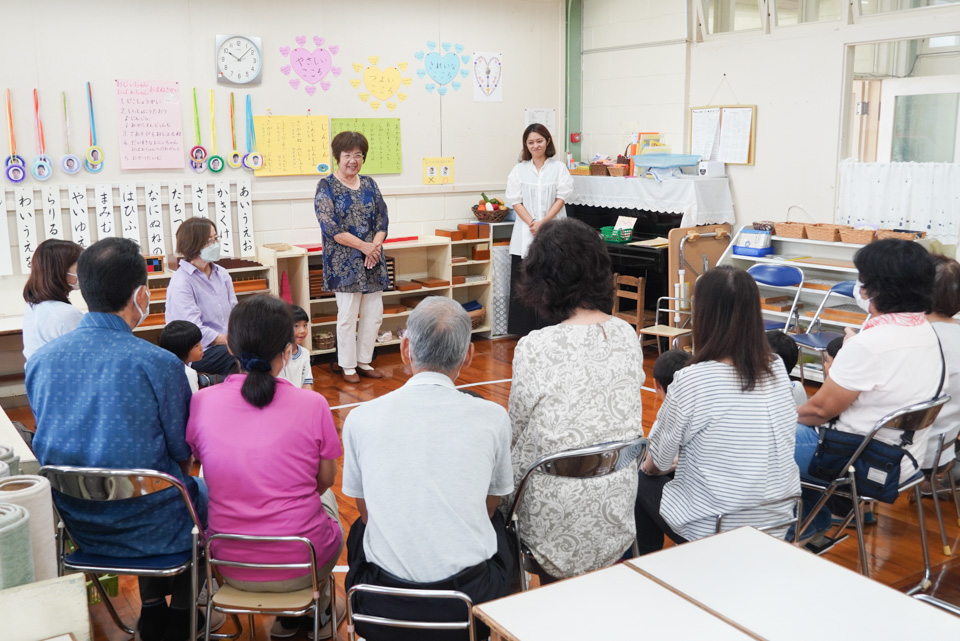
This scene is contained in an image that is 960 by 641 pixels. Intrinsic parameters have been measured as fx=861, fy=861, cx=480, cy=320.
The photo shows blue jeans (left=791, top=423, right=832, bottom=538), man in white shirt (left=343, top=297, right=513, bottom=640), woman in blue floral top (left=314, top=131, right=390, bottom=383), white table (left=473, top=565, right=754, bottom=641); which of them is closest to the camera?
white table (left=473, top=565, right=754, bottom=641)

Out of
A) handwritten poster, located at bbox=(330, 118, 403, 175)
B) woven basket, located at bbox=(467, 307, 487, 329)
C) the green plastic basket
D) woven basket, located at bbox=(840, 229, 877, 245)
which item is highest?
handwritten poster, located at bbox=(330, 118, 403, 175)

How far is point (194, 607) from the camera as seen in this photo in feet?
7.73

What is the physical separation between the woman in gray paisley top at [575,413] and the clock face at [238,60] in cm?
421

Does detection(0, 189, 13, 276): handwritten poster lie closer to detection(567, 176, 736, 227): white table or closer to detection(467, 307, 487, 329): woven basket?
detection(467, 307, 487, 329): woven basket

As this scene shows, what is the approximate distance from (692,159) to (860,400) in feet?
12.9

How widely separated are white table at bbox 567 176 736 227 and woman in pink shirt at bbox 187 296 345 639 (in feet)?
14.6

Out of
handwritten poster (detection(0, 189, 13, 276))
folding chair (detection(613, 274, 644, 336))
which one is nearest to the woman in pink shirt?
handwritten poster (detection(0, 189, 13, 276))

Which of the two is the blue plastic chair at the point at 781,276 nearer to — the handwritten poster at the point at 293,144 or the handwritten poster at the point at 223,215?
the handwritten poster at the point at 293,144

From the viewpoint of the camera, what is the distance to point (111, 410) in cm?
233

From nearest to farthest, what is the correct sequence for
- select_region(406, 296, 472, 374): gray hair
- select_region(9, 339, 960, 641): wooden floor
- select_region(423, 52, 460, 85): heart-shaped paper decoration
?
1. select_region(406, 296, 472, 374): gray hair
2. select_region(9, 339, 960, 641): wooden floor
3. select_region(423, 52, 460, 85): heart-shaped paper decoration

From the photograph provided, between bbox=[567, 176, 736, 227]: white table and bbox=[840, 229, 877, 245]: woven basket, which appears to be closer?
bbox=[840, 229, 877, 245]: woven basket

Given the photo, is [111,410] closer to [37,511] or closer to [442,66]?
[37,511]

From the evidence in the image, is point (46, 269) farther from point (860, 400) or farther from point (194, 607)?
point (860, 400)

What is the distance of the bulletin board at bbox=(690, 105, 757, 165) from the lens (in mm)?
6293
